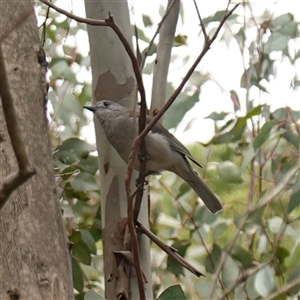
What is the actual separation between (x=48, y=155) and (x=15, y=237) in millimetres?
249

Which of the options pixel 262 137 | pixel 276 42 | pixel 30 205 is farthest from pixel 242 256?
pixel 30 205

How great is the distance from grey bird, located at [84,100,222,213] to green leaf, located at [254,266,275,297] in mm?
473

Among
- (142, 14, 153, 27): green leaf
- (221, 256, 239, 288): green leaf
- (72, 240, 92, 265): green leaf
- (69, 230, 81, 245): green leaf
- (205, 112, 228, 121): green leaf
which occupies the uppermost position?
(142, 14, 153, 27): green leaf

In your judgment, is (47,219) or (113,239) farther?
(113,239)

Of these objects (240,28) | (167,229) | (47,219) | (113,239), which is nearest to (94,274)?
(167,229)

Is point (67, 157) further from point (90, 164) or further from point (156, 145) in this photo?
point (156, 145)

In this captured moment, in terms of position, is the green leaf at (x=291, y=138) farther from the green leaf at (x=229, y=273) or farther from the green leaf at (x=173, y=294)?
the green leaf at (x=173, y=294)

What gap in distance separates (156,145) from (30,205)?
3.87 ft

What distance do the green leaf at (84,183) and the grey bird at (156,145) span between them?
180 millimetres

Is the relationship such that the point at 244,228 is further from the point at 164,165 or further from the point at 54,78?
the point at 54,78

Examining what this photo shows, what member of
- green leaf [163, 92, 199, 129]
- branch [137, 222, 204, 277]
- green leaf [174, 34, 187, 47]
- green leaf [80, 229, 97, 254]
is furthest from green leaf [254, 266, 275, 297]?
green leaf [174, 34, 187, 47]

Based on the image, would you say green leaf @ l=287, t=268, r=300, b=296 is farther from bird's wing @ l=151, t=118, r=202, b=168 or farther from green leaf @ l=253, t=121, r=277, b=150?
bird's wing @ l=151, t=118, r=202, b=168

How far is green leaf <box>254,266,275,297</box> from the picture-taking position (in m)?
2.04

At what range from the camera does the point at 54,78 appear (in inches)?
107
